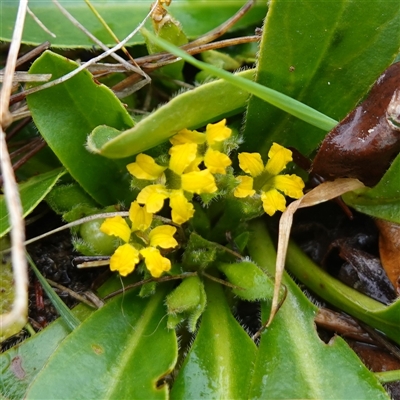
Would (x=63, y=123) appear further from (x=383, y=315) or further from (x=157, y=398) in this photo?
(x=383, y=315)

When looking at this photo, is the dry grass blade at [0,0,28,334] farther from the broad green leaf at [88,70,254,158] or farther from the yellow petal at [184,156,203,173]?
the yellow petal at [184,156,203,173]

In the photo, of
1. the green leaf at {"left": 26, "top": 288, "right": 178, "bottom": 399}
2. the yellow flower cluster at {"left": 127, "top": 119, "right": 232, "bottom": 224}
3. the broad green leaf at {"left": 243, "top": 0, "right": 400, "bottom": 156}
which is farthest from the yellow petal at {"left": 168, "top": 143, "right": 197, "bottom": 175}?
the green leaf at {"left": 26, "top": 288, "right": 178, "bottom": 399}

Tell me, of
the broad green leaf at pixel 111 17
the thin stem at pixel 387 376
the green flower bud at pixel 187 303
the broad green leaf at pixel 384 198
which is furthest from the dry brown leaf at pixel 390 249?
the broad green leaf at pixel 111 17

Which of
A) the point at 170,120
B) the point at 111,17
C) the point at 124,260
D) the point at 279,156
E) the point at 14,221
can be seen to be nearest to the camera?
the point at 14,221

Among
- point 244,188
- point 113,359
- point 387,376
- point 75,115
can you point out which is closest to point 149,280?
point 113,359

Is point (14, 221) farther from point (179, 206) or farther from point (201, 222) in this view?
point (201, 222)

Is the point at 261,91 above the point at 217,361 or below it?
above
